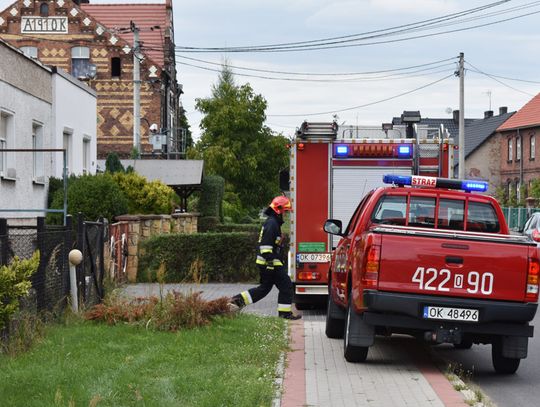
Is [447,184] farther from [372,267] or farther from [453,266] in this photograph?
[372,267]

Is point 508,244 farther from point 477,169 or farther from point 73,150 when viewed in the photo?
point 477,169

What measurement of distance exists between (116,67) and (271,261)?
1637 inches

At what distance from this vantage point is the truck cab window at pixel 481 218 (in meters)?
12.1

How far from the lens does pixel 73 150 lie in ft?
94.6

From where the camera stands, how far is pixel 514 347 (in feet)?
36.2

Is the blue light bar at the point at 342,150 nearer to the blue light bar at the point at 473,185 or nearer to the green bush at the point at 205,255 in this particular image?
the blue light bar at the point at 473,185

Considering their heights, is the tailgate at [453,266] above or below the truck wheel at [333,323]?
above

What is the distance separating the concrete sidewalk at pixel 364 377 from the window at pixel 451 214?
5.05 feet

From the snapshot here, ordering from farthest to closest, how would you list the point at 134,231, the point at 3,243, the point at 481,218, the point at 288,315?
the point at 134,231 → the point at 288,315 → the point at 481,218 → the point at 3,243

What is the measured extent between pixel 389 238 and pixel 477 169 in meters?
75.5

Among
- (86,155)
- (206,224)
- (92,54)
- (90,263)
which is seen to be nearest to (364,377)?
(90,263)

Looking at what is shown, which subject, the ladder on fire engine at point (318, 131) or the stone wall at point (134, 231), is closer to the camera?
the ladder on fire engine at point (318, 131)

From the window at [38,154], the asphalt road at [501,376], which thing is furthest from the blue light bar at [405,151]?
the window at [38,154]

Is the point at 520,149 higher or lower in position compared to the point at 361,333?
higher
